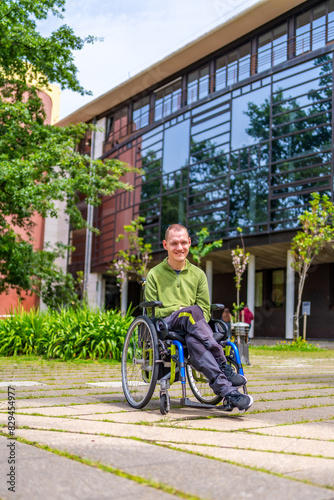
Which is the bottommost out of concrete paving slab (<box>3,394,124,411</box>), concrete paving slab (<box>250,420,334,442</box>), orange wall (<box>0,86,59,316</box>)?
concrete paving slab (<box>3,394,124,411</box>)

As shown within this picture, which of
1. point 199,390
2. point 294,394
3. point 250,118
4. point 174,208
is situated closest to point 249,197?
point 250,118

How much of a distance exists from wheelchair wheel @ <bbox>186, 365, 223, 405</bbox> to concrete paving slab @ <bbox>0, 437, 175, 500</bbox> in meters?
2.40

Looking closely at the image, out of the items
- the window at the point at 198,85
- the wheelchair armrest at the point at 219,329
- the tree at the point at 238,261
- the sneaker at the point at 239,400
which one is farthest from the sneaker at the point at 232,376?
the window at the point at 198,85

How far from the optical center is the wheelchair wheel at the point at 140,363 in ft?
14.4

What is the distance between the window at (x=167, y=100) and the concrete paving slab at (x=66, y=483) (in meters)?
31.5

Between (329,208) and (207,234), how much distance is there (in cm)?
729

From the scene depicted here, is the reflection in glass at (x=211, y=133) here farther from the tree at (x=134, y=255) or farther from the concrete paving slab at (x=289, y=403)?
the concrete paving slab at (x=289, y=403)

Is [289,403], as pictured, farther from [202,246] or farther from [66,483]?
[202,246]

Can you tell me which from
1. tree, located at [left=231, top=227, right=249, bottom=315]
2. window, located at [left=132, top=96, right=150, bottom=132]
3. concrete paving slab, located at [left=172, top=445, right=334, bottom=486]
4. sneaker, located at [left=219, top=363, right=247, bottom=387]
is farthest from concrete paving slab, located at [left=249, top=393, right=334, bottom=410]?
window, located at [left=132, top=96, right=150, bottom=132]

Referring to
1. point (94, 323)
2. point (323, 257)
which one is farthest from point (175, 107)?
point (94, 323)

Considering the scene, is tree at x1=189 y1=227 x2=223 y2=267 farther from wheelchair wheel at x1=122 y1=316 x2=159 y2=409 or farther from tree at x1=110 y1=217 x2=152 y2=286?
wheelchair wheel at x1=122 y1=316 x2=159 y2=409

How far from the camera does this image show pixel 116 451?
2789mm

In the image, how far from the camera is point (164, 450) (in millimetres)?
2857

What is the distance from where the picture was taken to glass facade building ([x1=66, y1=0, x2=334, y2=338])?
25281mm
